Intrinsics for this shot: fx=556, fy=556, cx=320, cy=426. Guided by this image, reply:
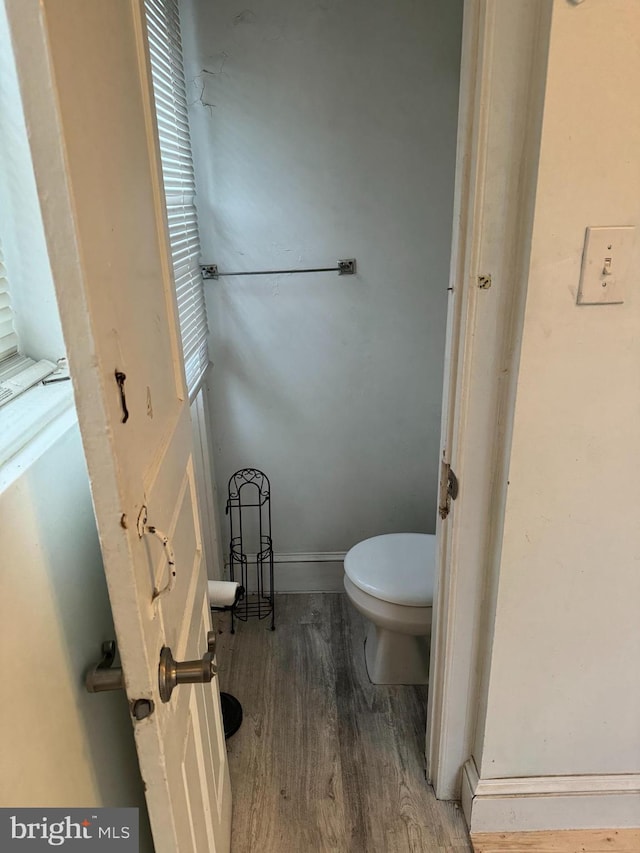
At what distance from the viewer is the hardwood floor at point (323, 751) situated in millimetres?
1376

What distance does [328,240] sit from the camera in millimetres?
1894

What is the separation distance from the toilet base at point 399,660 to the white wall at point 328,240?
1.72ft

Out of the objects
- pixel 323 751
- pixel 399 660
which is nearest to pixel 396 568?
pixel 399 660

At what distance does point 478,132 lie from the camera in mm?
955

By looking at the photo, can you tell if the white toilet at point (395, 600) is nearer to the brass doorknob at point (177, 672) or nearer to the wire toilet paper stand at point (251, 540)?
the wire toilet paper stand at point (251, 540)

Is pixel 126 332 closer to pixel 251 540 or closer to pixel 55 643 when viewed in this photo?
pixel 55 643

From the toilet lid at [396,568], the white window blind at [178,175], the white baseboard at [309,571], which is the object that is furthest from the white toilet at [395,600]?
the white window blind at [178,175]

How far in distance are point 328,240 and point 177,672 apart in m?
1.53

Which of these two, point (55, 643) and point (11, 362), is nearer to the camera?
point (55, 643)

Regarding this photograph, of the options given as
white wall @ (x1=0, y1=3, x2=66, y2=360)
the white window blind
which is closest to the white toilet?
the white window blind

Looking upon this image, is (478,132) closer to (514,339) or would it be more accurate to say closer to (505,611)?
(514,339)

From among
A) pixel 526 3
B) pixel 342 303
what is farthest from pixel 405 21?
pixel 526 3

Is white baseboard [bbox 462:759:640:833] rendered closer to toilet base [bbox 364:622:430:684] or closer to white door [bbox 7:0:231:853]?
toilet base [bbox 364:622:430:684]

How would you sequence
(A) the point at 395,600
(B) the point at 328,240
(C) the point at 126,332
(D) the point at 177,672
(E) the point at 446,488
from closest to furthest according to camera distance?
(C) the point at 126,332 → (D) the point at 177,672 → (E) the point at 446,488 → (A) the point at 395,600 → (B) the point at 328,240
